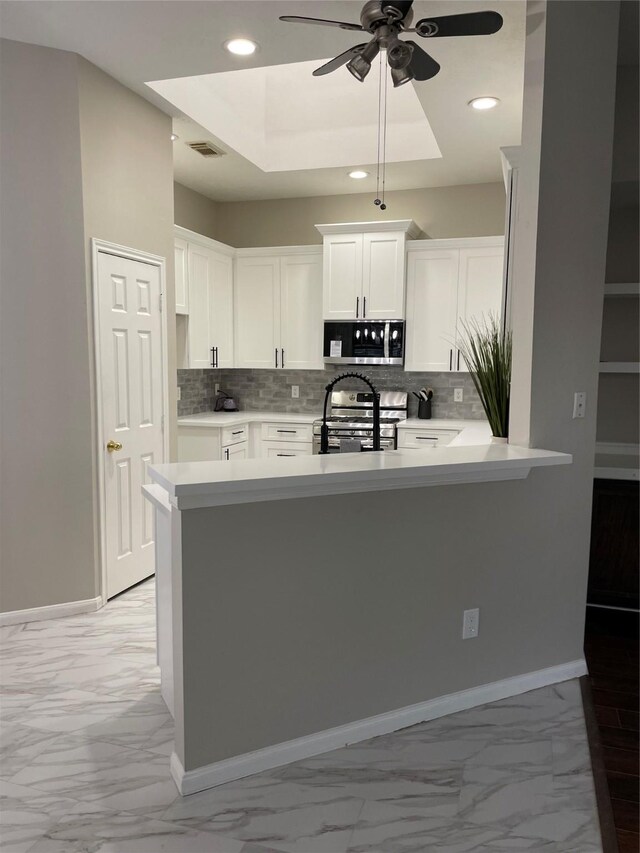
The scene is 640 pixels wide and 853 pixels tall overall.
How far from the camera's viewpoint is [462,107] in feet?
12.1

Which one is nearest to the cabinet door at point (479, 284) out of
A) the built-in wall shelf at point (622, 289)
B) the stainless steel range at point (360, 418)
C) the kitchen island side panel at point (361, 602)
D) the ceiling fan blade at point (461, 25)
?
the stainless steel range at point (360, 418)

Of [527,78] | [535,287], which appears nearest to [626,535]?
[535,287]

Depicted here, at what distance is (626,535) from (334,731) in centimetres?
196

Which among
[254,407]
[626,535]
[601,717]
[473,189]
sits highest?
[473,189]

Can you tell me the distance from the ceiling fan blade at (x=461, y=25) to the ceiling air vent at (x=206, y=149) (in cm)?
251

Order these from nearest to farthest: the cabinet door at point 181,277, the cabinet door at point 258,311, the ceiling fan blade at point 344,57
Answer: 1. the ceiling fan blade at point 344,57
2. the cabinet door at point 181,277
3. the cabinet door at point 258,311

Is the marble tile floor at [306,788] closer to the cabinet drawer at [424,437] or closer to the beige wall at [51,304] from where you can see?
the beige wall at [51,304]

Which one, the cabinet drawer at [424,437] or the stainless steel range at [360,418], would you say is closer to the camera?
the cabinet drawer at [424,437]

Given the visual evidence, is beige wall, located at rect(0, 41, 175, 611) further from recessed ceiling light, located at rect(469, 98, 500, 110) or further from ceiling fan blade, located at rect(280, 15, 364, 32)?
recessed ceiling light, located at rect(469, 98, 500, 110)

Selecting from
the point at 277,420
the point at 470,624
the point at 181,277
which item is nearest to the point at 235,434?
the point at 277,420

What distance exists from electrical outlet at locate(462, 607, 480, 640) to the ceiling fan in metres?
2.20

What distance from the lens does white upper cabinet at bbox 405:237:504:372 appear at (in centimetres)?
504

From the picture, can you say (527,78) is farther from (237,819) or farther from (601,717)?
(237,819)

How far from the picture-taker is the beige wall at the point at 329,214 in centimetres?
532
